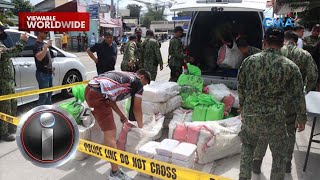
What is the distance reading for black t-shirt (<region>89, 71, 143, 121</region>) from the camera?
3385 mm

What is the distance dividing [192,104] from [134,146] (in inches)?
57.4

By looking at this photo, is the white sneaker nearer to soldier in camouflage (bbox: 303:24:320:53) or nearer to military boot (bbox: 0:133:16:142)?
military boot (bbox: 0:133:16:142)

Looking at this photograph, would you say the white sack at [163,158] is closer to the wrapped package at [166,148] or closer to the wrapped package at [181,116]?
the wrapped package at [166,148]

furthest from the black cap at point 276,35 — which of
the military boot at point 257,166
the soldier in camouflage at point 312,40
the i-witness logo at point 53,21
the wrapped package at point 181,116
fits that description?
the i-witness logo at point 53,21

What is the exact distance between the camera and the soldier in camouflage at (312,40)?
6.79m

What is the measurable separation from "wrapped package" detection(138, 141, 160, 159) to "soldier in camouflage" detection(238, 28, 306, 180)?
1132 millimetres

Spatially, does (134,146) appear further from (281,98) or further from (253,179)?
(281,98)

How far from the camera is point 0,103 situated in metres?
4.73

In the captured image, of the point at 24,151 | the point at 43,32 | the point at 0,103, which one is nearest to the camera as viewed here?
the point at 24,151

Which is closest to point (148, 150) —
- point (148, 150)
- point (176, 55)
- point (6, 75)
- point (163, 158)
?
point (148, 150)

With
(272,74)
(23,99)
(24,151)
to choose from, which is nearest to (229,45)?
(272,74)

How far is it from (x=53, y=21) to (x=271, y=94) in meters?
7.82

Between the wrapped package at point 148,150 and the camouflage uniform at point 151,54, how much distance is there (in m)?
3.28

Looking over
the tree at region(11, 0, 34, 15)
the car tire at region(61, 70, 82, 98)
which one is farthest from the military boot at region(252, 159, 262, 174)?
the tree at region(11, 0, 34, 15)
